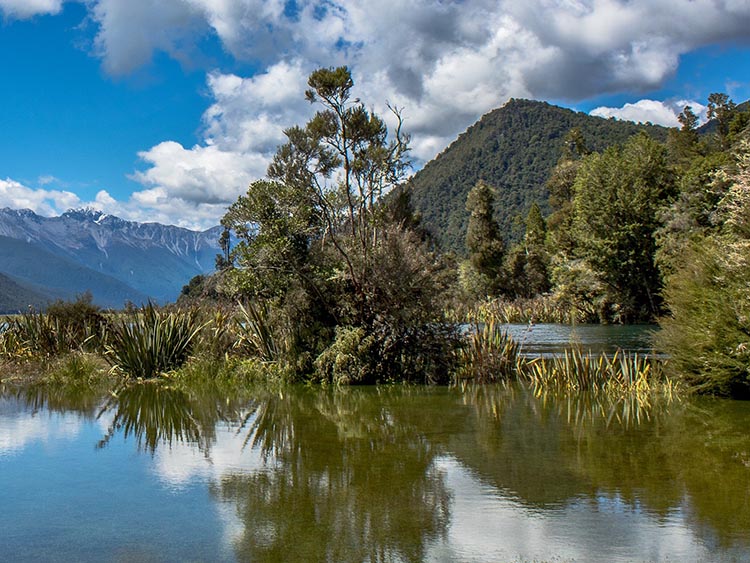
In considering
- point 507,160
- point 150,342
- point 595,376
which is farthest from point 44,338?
point 507,160

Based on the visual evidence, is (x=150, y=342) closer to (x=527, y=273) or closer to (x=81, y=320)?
(x=81, y=320)

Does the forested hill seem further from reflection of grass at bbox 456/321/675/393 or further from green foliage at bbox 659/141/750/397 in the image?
green foliage at bbox 659/141/750/397

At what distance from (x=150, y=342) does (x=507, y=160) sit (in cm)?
13148

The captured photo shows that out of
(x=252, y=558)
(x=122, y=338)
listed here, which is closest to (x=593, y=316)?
(x=122, y=338)

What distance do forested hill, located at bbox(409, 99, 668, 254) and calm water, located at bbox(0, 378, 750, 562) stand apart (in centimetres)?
9831

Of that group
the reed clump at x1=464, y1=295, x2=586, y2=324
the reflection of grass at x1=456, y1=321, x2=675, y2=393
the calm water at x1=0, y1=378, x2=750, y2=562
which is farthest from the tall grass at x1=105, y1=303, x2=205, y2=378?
the reed clump at x1=464, y1=295, x2=586, y2=324

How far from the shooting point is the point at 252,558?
4949 mm

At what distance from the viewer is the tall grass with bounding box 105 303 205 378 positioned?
15.4 m

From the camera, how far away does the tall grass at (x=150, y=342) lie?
15.4 metres

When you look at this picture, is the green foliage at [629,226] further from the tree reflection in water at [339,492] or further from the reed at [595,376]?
the tree reflection in water at [339,492]

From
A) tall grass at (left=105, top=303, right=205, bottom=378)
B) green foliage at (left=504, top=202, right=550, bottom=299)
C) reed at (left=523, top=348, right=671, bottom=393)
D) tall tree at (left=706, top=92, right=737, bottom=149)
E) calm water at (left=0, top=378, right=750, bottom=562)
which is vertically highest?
tall tree at (left=706, top=92, right=737, bottom=149)

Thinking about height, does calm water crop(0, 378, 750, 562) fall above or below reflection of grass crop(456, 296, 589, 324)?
below

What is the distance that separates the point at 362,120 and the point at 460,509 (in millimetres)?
10870

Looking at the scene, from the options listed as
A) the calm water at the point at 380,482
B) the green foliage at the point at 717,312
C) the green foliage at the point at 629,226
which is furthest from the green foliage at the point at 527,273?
the calm water at the point at 380,482
